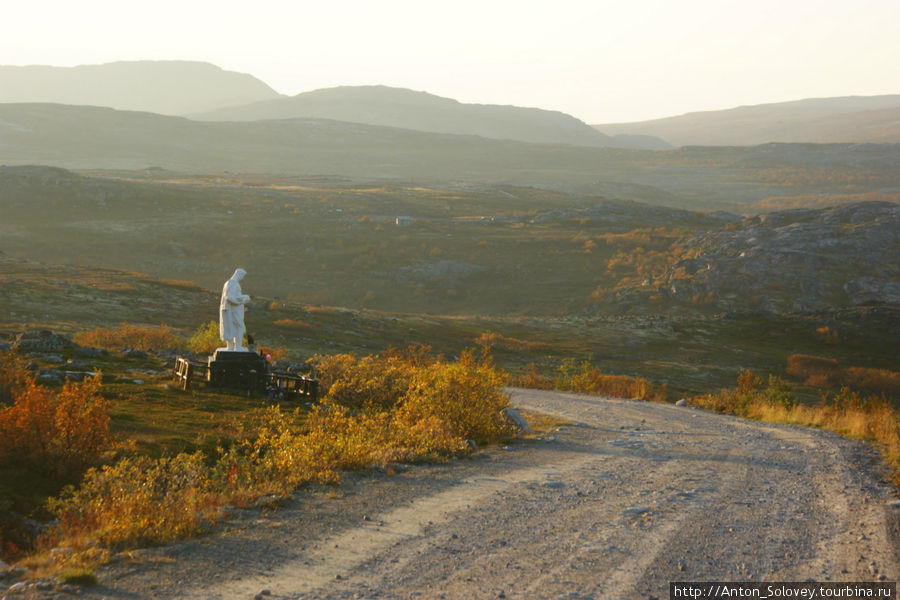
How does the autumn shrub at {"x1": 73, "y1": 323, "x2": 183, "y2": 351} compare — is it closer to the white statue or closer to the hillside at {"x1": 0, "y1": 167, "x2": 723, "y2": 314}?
the white statue

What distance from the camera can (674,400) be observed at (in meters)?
31.7

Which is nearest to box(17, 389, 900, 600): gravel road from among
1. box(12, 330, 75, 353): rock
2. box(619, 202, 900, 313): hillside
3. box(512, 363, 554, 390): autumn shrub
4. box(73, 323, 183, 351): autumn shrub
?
box(12, 330, 75, 353): rock

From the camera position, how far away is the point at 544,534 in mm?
9328

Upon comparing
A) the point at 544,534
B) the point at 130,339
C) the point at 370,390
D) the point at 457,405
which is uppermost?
the point at 544,534

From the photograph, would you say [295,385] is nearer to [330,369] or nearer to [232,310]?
[330,369]

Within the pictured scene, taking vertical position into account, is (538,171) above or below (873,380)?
above

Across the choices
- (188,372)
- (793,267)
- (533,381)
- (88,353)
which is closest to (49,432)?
(188,372)

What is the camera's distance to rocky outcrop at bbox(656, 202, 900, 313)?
63.8 meters

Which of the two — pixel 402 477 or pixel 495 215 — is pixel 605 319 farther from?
pixel 495 215

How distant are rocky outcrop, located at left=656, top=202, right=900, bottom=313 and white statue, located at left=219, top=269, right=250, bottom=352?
1954 inches

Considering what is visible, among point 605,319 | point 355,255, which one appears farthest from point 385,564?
point 355,255

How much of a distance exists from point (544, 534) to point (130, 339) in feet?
78.4

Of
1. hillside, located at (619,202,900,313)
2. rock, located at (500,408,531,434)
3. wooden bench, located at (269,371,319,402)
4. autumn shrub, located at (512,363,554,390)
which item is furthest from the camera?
hillside, located at (619,202,900,313)

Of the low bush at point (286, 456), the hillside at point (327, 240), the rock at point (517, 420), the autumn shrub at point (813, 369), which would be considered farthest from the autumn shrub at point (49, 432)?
the hillside at point (327, 240)
